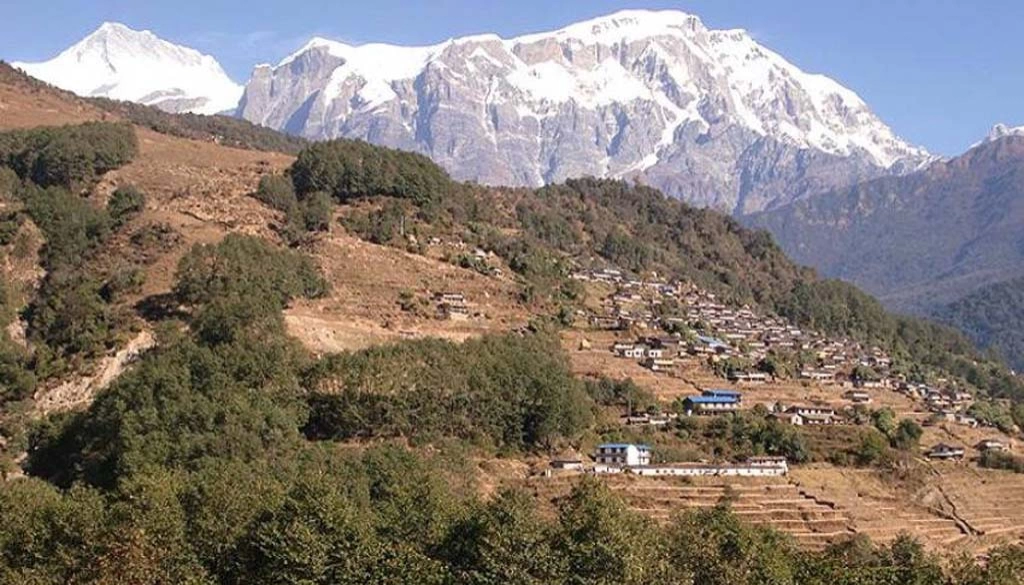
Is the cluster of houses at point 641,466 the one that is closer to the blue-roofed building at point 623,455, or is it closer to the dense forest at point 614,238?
the blue-roofed building at point 623,455

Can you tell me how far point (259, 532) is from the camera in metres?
34.2

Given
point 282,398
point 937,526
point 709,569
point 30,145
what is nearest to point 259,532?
point 709,569

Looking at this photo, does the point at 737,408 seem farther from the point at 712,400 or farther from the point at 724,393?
the point at 724,393

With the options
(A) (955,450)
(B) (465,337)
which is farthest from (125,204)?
(A) (955,450)

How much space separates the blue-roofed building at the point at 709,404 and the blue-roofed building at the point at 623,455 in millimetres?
10059

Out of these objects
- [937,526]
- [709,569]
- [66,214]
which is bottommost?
[937,526]

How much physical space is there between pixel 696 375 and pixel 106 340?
38.3 metres

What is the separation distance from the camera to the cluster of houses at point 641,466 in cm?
5609

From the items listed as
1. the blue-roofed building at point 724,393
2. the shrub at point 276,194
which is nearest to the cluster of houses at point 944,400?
the blue-roofed building at point 724,393

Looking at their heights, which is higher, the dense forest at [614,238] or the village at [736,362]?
the dense forest at [614,238]

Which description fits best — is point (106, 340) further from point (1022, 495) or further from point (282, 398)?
point (1022, 495)

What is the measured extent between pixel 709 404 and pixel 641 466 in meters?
12.2

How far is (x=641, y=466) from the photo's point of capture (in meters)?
56.6

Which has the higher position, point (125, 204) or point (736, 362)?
point (125, 204)
